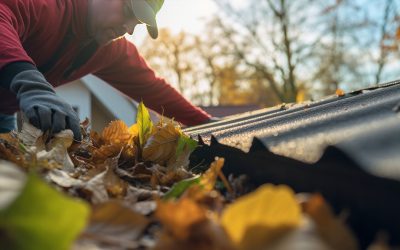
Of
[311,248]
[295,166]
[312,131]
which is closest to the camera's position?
[311,248]

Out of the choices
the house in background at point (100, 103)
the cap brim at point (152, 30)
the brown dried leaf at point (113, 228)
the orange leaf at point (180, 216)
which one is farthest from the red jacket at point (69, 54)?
the house in background at point (100, 103)

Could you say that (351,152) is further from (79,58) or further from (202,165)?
(79,58)

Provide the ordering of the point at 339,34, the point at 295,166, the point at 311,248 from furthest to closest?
the point at 339,34 → the point at 295,166 → the point at 311,248

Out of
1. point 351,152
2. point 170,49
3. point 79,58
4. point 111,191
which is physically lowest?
point 170,49

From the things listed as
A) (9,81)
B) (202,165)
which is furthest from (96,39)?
(202,165)

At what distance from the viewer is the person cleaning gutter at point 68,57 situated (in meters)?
1.51

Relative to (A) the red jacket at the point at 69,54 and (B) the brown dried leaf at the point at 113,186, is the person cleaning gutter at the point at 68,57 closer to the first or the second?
(A) the red jacket at the point at 69,54

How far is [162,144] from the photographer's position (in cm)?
129

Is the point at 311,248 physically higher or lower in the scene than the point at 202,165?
higher

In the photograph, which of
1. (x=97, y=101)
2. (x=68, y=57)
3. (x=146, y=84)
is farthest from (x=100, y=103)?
(x=68, y=57)

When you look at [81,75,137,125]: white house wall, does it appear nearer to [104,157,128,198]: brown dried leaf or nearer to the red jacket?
the red jacket

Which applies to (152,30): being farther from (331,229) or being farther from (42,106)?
(331,229)

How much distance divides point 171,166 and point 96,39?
1978 millimetres

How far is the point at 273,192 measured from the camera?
18.7 inches
